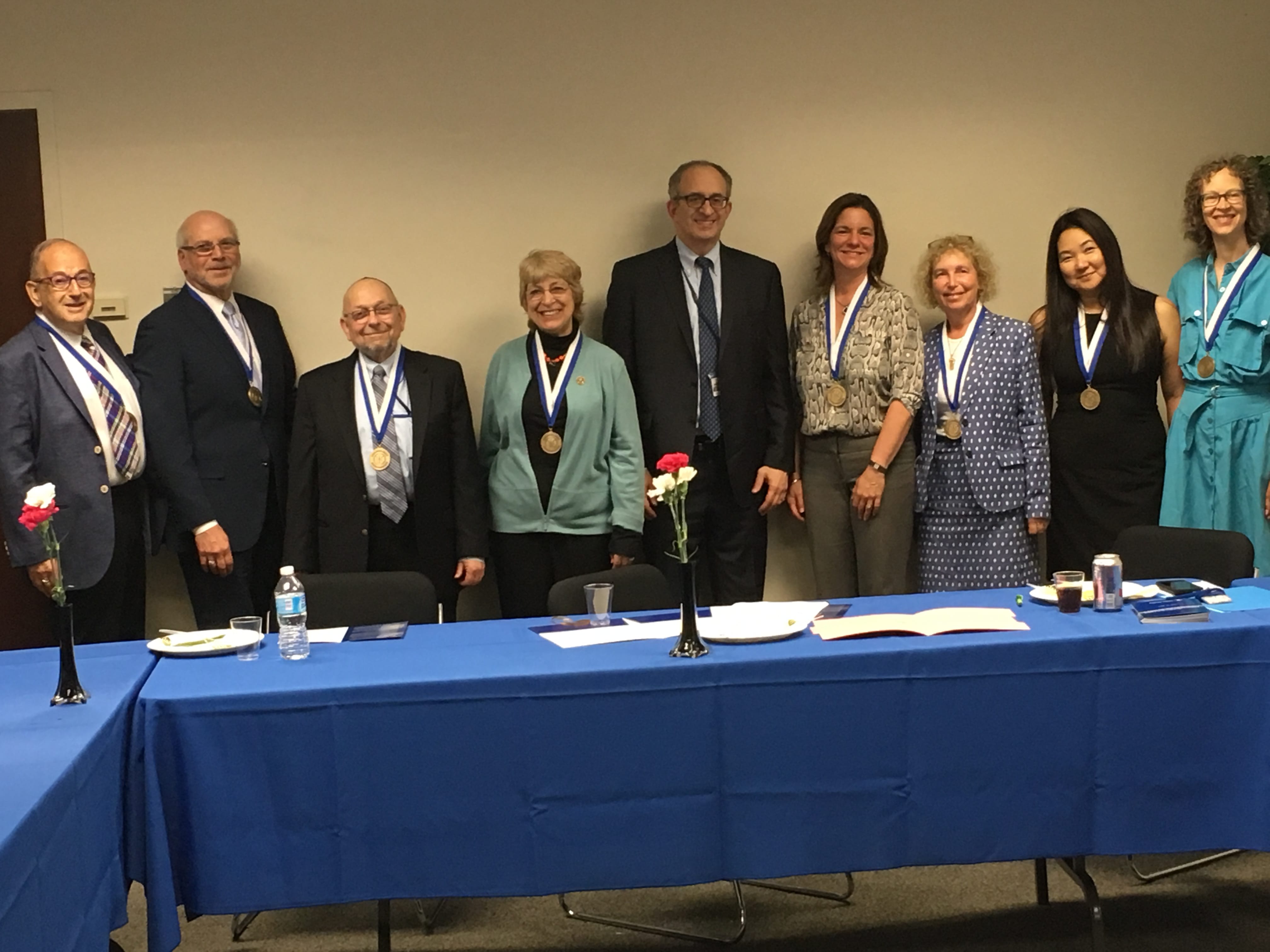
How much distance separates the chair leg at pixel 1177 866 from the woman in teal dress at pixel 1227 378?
130 centimetres

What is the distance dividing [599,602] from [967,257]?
2231 mm

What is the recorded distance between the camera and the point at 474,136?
487cm

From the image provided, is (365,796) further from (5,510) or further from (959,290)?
(959,290)

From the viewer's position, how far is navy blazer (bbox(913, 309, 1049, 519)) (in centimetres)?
443

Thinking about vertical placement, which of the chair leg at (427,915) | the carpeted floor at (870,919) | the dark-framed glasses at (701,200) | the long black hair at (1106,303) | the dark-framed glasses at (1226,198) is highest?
the dark-framed glasses at (701,200)

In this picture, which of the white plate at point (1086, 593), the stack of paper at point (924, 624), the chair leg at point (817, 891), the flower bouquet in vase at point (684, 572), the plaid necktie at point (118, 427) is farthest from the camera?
the plaid necktie at point (118, 427)

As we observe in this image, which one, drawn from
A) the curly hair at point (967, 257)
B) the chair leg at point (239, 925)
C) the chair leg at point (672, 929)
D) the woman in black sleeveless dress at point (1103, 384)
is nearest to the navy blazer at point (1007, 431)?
the woman in black sleeveless dress at point (1103, 384)

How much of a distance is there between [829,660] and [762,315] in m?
2.32

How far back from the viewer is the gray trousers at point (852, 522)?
462 centimetres

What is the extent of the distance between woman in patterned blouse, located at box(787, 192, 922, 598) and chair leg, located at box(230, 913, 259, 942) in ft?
7.80

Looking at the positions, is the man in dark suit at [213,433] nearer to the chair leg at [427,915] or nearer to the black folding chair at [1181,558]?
the chair leg at [427,915]

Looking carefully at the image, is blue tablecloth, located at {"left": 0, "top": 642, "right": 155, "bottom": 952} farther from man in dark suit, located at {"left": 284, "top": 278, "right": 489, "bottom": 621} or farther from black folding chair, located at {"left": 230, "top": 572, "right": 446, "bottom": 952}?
man in dark suit, located at {"left": 284, "top": 278, "right": 489, "bottom": 621}

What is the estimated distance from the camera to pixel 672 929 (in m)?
3.10

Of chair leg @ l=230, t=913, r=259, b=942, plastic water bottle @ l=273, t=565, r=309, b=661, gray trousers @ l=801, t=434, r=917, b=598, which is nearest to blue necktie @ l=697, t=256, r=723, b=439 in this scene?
gray trousers @ l=801, t=434, r=917, b=598
